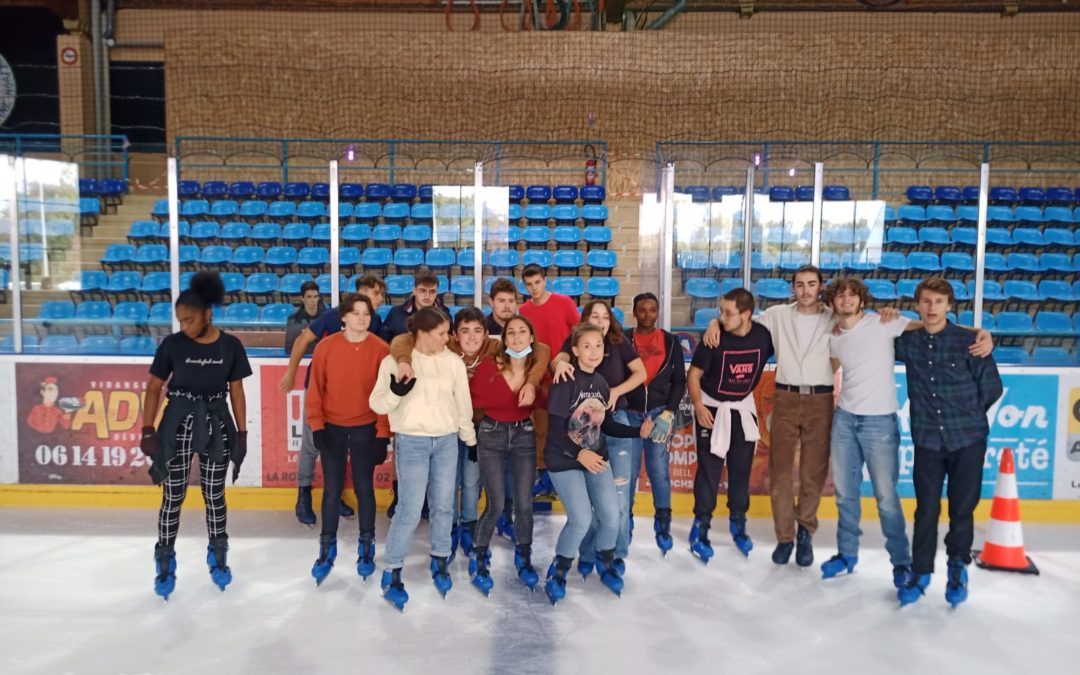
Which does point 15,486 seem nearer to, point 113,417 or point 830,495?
point 113,417

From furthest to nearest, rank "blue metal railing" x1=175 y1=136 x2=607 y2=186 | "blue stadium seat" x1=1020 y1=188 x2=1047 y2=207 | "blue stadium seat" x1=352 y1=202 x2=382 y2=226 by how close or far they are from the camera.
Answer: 1. "blue metal railing" x1=175 y1=136 x2=607 y2=186
2. "blue stadium seat" x1=1020 y1=188 x2=1047 y2=207
3. "blue stadium seat" x1=352 y1=202 x2=382 y2=226

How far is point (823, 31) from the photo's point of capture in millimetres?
13320

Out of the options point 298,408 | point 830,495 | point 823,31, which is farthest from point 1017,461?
point 823,31

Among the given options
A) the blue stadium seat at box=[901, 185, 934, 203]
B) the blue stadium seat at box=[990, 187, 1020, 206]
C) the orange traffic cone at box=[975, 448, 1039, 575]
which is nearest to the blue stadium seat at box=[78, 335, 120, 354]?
the orange traffic cone at box=[975, 448, 1039, 575]

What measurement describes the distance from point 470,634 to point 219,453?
5.24 feet

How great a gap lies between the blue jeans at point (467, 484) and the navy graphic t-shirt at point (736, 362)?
5.01 feet

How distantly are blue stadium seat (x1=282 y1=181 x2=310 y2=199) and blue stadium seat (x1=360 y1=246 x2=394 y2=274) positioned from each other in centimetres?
260

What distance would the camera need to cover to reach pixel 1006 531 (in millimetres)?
5023

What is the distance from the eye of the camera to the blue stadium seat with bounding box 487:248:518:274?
6824mm

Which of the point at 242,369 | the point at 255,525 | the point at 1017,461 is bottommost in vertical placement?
the point at 255,525

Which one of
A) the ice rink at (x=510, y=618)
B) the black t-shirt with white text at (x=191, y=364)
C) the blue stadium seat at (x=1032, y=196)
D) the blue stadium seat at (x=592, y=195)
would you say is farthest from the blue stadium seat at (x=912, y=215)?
the black t-shirt with white text at (x=191, y=364)

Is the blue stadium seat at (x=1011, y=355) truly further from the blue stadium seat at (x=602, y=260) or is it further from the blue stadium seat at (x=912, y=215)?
the blue stadium seat at (x=602, y=260)

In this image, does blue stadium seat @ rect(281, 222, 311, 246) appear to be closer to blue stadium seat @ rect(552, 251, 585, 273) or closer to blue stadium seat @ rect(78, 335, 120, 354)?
blue stadium seat @ rect(552, 251, 585, 273)

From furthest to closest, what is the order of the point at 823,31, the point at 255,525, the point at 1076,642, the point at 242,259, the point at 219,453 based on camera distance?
the point at 823,31
the point at 242,259
the point at 255,525
the point at 219,453
the point at 1076,642
